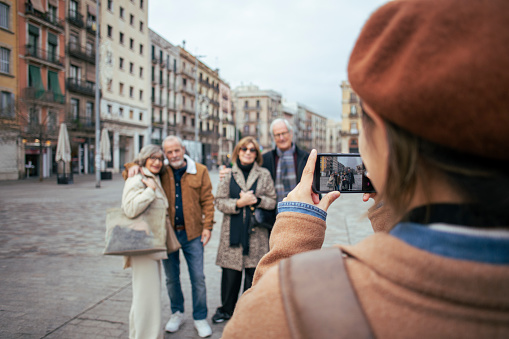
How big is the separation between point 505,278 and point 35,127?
22.8 m

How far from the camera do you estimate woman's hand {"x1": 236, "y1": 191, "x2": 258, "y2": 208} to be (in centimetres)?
395

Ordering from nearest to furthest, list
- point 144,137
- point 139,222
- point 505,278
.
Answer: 1. point 505,278
2. point 139,222
3. point 144,137

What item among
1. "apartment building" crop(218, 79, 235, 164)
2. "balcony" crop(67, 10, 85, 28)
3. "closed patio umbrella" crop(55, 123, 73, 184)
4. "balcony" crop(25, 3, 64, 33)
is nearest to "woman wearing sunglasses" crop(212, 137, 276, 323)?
"balcony" crop(25, 3, 64, 33)

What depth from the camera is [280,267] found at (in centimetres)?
71

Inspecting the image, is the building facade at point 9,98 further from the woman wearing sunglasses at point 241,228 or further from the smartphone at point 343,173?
the smartphone at point 343,173

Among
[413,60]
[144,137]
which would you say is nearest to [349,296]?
[413,60]

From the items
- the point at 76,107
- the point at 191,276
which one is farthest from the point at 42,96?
the point at 191,276

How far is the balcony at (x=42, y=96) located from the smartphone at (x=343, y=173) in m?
22.2

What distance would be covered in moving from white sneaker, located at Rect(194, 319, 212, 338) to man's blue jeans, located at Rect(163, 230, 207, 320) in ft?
0.16

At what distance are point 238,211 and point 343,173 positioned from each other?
2.68m

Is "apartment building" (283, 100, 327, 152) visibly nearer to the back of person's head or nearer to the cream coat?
the cream coat

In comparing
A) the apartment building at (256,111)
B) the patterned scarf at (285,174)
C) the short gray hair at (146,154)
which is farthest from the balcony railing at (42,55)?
the apartment building at (256,111)

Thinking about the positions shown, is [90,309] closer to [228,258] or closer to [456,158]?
[228,258]

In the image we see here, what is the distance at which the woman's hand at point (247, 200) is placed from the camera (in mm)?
3949
